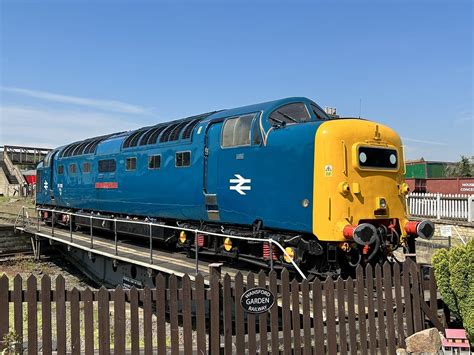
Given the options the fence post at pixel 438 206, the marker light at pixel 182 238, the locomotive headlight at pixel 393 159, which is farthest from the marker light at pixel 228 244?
the fence post at pixel 438 206

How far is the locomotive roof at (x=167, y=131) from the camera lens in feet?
32.4

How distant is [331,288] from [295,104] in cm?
473

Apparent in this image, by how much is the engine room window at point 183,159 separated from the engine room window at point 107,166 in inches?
174

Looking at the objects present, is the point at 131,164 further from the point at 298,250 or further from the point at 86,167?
the point at 298,250

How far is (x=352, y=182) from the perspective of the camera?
8.46 metres

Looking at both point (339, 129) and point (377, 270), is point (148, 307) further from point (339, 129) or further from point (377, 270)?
point (339, 129)

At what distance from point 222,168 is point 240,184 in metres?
0.69

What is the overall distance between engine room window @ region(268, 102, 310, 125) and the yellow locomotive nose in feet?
4.26

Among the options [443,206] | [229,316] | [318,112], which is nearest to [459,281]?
[229,316]

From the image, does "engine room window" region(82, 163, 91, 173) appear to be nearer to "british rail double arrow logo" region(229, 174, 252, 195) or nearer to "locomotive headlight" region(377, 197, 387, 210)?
"british rail double arrow logo" region(229, 174, 252, 195)

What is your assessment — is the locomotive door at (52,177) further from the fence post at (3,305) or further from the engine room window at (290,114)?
the fence post at (3,305)

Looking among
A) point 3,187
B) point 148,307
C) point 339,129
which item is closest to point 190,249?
point 339,129

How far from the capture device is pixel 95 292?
18.4ft

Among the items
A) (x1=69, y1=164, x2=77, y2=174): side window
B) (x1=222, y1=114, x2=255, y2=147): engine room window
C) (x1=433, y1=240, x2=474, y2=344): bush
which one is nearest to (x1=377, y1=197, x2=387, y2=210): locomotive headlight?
(x1=433, y1=240, x2=474, y2=344): bush
